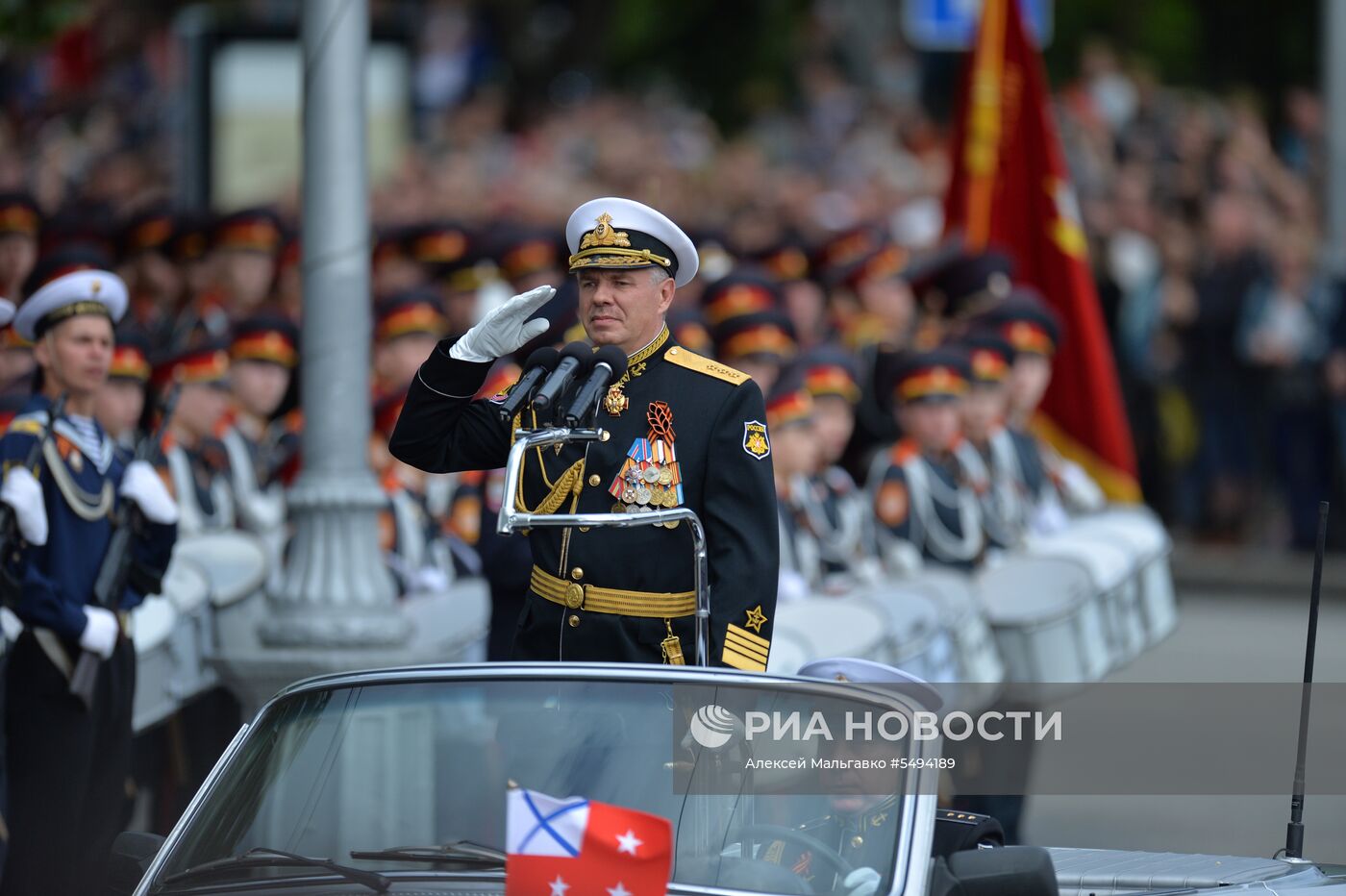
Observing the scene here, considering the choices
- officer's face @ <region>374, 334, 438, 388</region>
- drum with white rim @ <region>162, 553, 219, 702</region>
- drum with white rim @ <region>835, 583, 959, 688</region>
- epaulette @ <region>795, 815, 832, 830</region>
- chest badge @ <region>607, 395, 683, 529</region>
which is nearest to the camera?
epaulette @ <region>795, 815, 832, 830</region>

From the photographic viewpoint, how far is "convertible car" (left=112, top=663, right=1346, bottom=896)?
402 centimetres

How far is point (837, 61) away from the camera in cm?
2255

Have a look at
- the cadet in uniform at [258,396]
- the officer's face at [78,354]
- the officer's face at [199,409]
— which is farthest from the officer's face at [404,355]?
the officer's face at [78,354]

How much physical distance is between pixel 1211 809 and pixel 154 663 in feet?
13.8

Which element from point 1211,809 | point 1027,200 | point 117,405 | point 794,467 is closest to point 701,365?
point 117,405

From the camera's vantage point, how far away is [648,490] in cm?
510

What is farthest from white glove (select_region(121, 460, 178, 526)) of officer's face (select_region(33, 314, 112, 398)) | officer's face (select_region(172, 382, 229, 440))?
officer's face (select_region(172, 382, 229, 440))

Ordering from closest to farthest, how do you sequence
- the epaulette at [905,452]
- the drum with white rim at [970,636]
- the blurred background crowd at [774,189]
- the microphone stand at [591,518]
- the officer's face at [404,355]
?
the microphone stand at [591,518] < the drum with white rim at [970,636] < the epaulette at [905,452] < the officer's face at [404,355] < the blurred background crowd at [774,189]

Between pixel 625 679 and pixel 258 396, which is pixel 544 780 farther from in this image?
pixel 258 396

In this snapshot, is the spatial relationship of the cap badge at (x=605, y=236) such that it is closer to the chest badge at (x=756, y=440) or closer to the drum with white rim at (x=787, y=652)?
the chest badge at (x=756, y=440)

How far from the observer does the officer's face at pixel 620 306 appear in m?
5.13

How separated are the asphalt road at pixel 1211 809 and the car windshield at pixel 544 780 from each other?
3638mm

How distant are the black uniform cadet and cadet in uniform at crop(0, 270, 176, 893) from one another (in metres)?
1.54

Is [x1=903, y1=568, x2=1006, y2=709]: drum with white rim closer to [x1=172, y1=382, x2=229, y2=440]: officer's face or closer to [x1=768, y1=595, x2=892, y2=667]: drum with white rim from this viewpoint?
[x1=768, y1=595, x2=892, y2=667]: drum with white rim
